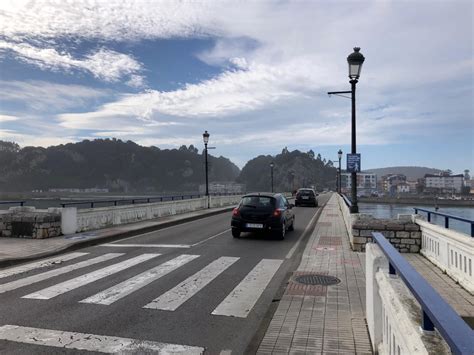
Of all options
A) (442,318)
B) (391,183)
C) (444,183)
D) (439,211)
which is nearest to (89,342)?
(442,318)

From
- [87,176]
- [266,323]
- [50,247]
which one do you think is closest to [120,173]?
[87,176]

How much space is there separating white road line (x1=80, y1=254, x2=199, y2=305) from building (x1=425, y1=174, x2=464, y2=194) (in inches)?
4847

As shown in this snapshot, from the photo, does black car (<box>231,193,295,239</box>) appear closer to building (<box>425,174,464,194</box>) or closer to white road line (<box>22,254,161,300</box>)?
white road line (<box>22,254,161,300</box>)

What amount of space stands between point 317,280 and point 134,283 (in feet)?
11.6

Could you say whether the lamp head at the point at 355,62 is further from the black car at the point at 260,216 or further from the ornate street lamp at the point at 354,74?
the black car at the point at 260,216

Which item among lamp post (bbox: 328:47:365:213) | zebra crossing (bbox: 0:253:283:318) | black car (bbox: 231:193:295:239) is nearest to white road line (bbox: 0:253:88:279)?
zebra crossing (bbox: 0:253:283:318)

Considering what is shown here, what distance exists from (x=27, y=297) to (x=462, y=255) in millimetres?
7775

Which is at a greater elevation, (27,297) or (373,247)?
(373,247)

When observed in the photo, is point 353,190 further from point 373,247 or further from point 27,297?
point 27,297

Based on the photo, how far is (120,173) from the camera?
11806cm

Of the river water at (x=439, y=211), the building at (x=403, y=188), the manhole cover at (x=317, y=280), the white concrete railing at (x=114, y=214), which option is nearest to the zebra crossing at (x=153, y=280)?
the manhole cover at (x=317, y=280)

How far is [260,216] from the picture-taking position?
14.3 meters

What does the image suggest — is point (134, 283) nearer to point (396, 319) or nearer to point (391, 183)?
point (396, 319)

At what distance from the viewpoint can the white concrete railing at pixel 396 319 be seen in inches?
86.4
